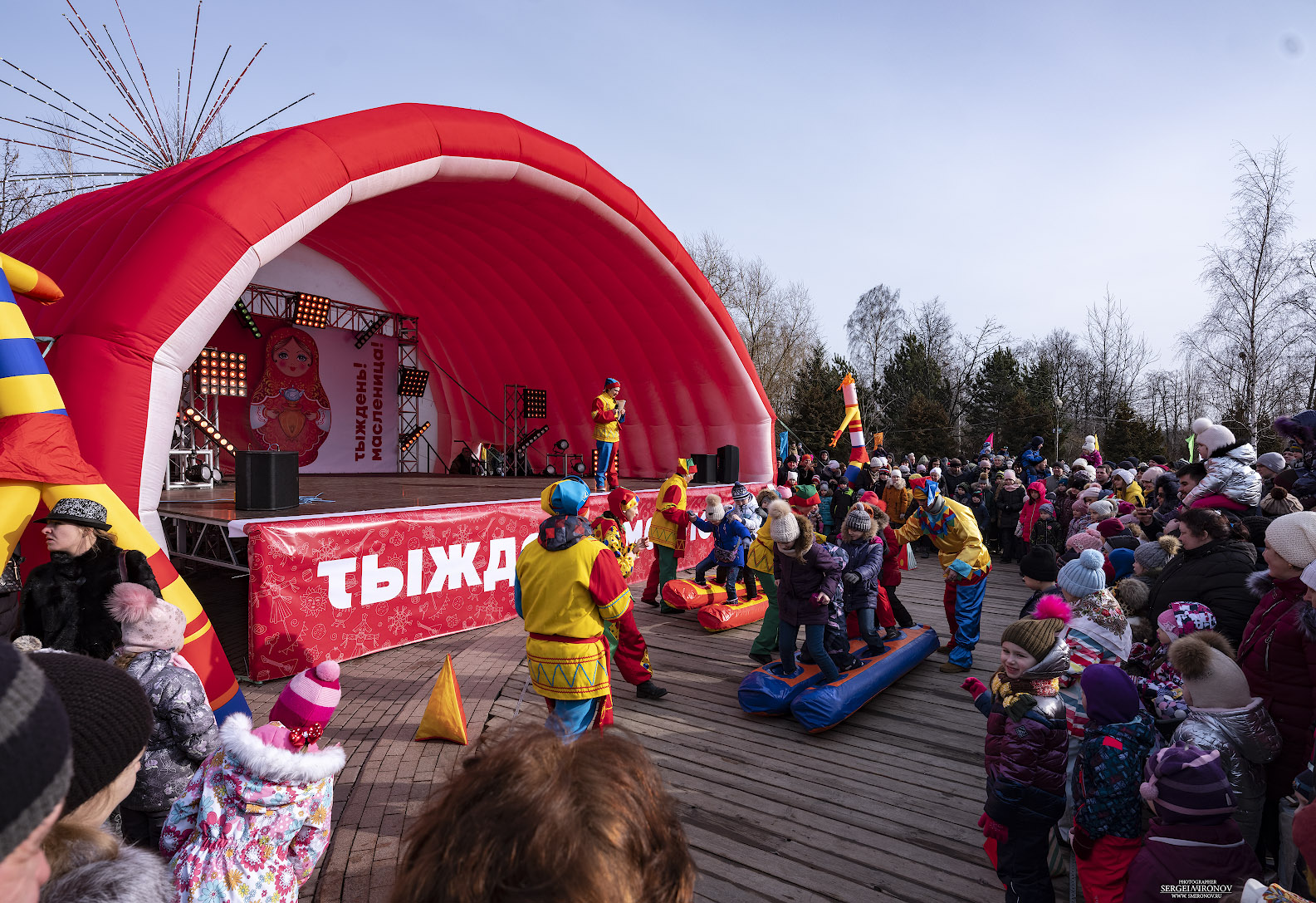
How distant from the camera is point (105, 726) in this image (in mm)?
1383

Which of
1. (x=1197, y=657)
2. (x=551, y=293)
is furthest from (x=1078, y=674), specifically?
(x=551, y=293)

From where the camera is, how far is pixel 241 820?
2293 millimetres

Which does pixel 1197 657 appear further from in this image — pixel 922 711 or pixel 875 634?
pixel 875 634

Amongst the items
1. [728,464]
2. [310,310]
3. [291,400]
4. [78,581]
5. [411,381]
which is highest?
[310,310]

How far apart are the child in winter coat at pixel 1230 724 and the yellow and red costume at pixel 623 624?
2.80 m

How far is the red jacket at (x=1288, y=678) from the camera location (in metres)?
3.03

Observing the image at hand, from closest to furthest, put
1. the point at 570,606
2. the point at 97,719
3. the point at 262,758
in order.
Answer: the point at 97,719, the point at 262,758, the point at 570,606

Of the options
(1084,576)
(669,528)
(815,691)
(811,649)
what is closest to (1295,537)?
(1084,576)

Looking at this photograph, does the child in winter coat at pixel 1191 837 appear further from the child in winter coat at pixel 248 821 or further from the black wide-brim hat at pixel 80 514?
the black wide-brim hat at pixel 80 514

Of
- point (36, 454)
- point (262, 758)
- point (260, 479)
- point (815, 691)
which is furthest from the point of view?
point (260, 479)

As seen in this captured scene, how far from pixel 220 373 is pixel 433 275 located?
5.32 meters

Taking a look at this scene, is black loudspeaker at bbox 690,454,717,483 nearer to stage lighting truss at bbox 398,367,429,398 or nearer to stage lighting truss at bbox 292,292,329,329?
stage lighting truss at bbox 398,367,429,398

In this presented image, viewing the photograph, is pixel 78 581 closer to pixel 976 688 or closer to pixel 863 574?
pixel 976 688

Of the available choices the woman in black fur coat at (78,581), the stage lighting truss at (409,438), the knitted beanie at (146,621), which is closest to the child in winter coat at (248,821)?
the knitted beanie at (146,621)
